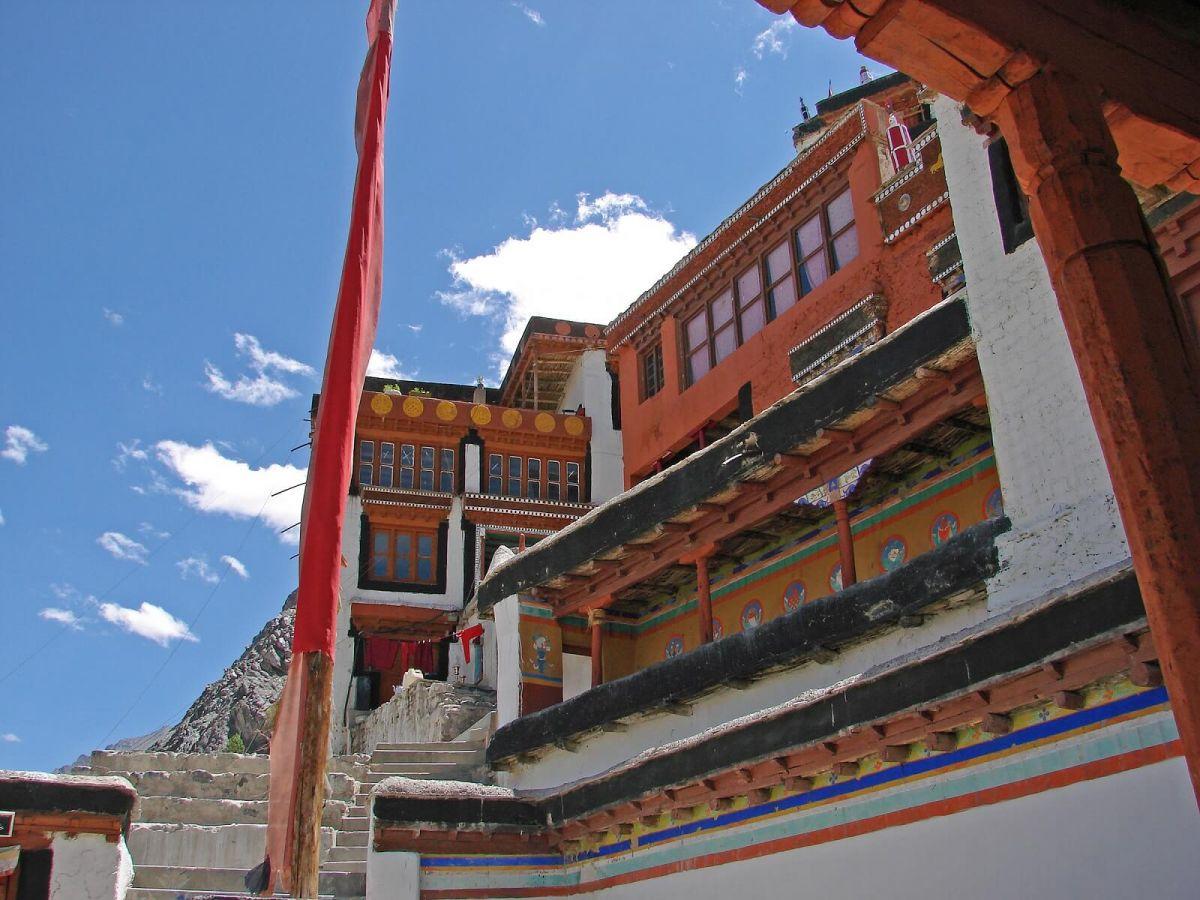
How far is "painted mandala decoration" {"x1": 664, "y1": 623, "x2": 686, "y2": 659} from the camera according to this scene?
44.8 ft

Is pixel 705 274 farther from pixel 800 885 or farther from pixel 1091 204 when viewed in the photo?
pixel 1091 204

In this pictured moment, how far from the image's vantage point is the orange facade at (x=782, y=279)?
16.3 m

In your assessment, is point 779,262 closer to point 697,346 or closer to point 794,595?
point 697,346

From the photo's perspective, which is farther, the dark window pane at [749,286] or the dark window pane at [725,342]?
the dark window pane at [725,342]

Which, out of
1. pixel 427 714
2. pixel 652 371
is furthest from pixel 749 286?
pixel 427 714

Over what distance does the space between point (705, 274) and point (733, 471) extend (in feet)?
31.2

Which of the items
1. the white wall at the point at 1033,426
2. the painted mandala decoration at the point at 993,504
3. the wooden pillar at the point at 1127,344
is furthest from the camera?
the painted mandala decoration at the point at 993,504

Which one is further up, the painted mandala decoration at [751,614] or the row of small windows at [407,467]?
the row of small windows at [407,467]

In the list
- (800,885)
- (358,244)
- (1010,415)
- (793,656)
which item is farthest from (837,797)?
(358,244)

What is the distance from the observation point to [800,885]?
30.5ft

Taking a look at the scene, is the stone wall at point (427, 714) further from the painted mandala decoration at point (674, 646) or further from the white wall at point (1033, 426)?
the white wall at point (1033, 426)

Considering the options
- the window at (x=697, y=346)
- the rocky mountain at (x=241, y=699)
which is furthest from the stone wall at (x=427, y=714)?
the rocky mountain at (x=241, y=699)

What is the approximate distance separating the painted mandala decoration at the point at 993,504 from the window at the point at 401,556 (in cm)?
1902

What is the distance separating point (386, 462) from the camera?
28578 millimetres
